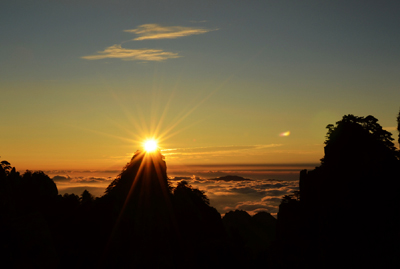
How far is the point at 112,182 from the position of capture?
2197 cm

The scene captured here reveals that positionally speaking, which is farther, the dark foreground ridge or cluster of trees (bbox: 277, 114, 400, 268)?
cluster of trees (bbox: 277, 114, 400, 268)

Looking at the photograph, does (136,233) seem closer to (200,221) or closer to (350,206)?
(200,221)

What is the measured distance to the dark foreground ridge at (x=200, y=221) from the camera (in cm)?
1981

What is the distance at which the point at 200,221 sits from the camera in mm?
22156

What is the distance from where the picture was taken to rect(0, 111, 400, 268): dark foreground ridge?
780 inches

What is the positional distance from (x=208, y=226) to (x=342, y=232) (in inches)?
674

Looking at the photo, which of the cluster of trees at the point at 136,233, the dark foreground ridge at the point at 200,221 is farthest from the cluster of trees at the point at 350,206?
the cluster of trees at the point at 136,233

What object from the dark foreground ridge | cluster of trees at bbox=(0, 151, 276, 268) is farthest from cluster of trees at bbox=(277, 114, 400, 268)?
cluster of trees at bbox=(0, 151, 276, 268)

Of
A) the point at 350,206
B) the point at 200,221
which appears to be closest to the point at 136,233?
the point at 200,221

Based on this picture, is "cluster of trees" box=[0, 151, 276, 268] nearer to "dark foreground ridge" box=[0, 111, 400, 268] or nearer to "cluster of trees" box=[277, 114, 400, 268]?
"dark foreground ridge" box=[0, 111, 400, 268]

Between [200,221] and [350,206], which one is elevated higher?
[200,221]

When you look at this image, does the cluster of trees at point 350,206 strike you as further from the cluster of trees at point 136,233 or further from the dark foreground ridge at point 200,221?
the cluster of trees at point 136,233

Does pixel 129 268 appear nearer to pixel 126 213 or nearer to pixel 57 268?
pixel 126 213

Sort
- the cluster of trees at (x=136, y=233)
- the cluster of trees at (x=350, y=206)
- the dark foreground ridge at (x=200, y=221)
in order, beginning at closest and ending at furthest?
1. the cluster of trees at (x=136, y=233)
2. the dark foreground ridge at (x=200, y=221)
3. the cluster of trees at (x=350, y=206)
